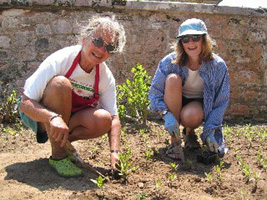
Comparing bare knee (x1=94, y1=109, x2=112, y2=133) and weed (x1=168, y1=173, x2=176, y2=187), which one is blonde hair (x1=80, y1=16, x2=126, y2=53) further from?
weed (x1=168, y1=173, x2=176, y2=187)

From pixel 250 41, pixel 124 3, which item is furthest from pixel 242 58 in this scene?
pixel 124 3

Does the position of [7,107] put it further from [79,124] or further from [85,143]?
[79,124]

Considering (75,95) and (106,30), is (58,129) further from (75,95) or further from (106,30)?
(106,30)

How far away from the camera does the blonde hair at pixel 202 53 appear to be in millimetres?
3285

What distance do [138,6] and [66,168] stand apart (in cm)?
292

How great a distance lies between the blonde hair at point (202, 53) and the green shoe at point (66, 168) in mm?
1246

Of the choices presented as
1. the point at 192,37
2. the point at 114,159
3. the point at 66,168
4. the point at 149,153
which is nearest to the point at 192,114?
the point at 149,153

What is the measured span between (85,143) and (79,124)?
2.21 ft

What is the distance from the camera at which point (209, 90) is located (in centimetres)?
331

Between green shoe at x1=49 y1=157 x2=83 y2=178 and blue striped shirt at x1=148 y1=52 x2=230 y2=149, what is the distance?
912 millimetres

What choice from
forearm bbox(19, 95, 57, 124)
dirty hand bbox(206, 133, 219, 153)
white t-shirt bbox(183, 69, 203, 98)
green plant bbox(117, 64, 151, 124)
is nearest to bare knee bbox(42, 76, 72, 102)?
forearm bbox(19, 95, 57, 124)

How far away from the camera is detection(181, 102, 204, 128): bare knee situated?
326 centimetres

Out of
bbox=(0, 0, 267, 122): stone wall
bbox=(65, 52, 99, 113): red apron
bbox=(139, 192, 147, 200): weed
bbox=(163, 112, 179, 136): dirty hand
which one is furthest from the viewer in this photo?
bbox=(0, 0, 267, 122): stone wall

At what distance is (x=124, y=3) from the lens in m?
5.02
